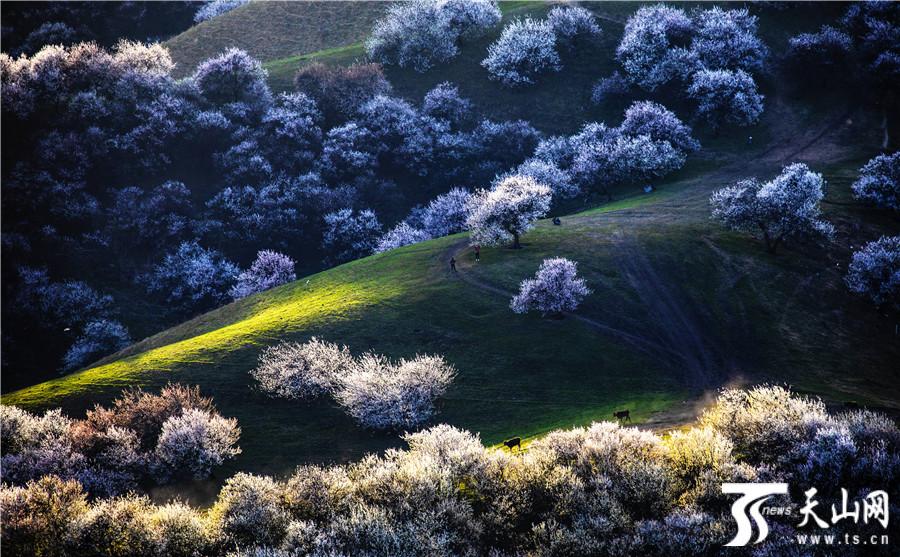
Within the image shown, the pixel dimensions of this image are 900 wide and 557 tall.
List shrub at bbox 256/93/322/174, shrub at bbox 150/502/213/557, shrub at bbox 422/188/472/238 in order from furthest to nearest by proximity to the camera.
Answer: shrub at bbox 256/93/322/174
shrub at bbox 422/188/472/238
shrub at bbox 150/502/213/557


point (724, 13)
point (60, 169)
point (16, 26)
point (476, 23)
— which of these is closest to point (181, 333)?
point (60, 169)

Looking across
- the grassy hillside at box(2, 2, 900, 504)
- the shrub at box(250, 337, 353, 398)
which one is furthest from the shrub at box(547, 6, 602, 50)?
the shrub at box(250, 337, 353, 398)

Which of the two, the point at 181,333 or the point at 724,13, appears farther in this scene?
the point at 724,13

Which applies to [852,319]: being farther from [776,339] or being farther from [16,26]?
[16,26]

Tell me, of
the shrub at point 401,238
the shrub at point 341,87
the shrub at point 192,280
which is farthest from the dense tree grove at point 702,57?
the shrub at point 192,280

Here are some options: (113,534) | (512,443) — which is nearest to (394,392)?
(512,443)

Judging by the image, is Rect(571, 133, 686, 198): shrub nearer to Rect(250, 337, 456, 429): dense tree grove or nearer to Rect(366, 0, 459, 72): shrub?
Rect(366, 0, 459, 72): shrub
